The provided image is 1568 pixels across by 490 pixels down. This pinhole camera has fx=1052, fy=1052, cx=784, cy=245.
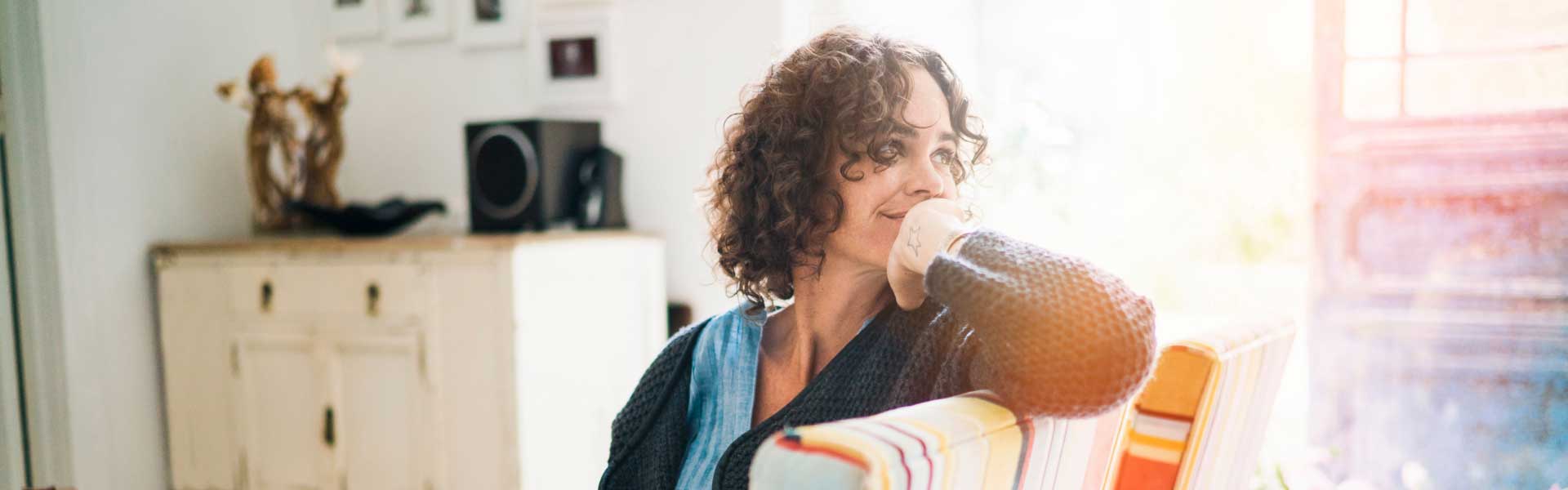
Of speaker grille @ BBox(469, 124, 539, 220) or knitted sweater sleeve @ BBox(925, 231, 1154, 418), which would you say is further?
speaker grille @ BBox(469, 124, 539, 220)

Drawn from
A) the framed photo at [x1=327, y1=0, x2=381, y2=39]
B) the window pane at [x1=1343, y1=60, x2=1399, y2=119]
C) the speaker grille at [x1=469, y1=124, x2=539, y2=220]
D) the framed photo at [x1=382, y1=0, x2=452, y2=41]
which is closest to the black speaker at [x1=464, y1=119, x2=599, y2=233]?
the speaker grille at [x1=469, y1=124, x2=539, y2=220]

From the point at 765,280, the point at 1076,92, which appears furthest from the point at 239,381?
the point at 1076,92

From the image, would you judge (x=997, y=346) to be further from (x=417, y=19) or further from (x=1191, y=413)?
(x=417, y=19)

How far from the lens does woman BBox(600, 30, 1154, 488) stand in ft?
2.74

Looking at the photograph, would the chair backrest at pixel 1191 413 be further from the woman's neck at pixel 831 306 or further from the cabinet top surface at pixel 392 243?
the cabinet top surface at pixel 392 243

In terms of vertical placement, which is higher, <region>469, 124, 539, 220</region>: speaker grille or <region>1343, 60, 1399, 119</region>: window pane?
<region>1343, 60, 1399, 119</region>: window pane

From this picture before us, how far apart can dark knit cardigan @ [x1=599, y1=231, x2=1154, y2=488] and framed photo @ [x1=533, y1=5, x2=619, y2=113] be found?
1.71 m

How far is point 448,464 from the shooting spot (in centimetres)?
228

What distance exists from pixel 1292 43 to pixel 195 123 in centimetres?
284

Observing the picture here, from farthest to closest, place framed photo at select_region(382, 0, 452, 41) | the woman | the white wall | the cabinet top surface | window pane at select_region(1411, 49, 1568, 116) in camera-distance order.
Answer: framed photo at select_region(382, 0, 452, 41)
the white wall
the cabinet top surface
window pane at select_region(1411, 49, 1568, 116)
the woman

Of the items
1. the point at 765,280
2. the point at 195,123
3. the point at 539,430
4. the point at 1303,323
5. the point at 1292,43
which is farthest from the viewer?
the point at 195,123

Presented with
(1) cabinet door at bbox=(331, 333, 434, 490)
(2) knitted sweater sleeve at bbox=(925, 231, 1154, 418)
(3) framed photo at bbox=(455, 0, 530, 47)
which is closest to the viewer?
(2) knitted sweater sleeve at bbox=(925, 231, 1154, 418)

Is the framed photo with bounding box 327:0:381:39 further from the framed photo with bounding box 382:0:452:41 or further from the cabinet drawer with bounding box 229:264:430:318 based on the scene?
the cabinet drawer with bounding box 229:264:430:318

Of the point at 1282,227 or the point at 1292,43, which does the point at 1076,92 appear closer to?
the point at 1292,43
